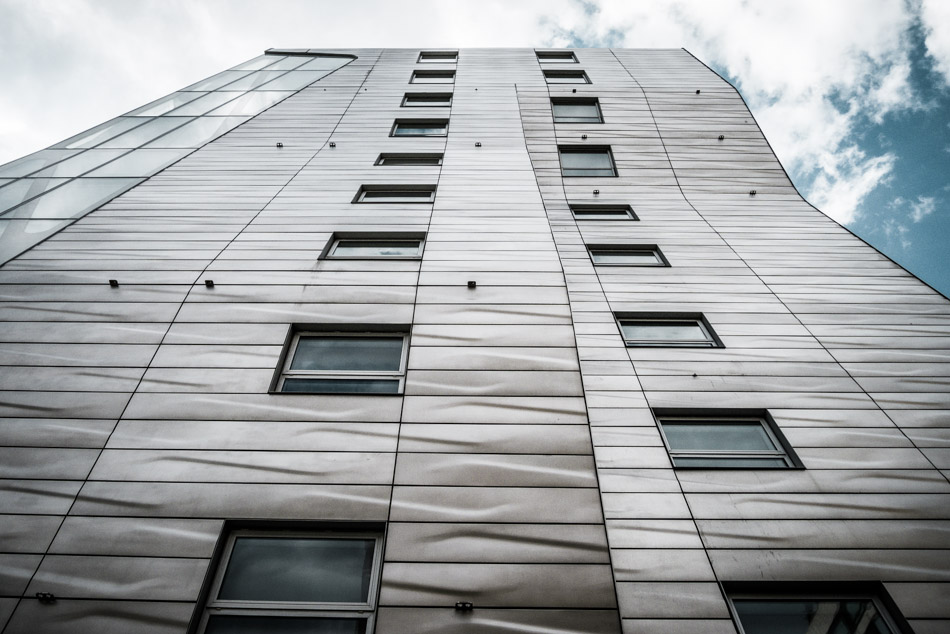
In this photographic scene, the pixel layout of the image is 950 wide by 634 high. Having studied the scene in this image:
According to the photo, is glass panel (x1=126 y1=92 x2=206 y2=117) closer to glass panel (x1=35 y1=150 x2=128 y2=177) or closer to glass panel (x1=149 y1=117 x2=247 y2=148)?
glass panel (x1=149 y1=117 x2=247 y2=148)

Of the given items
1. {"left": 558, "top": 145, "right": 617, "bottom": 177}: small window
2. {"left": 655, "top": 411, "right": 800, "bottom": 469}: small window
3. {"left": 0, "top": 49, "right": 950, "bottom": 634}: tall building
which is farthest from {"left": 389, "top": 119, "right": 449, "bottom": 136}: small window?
{"left": 655, "top": 411, "right": 800, "bottom": 469}: small window

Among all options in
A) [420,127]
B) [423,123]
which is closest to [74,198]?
[420,127]

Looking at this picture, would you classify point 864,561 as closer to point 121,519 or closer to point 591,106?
point 121,519

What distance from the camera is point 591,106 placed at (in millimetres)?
16266

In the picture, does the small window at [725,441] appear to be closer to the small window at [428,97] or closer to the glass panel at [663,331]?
the glass panel at [663,331]

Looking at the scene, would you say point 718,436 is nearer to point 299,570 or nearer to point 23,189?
point 299,570

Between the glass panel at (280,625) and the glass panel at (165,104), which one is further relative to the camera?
the glass panel at (165,104)

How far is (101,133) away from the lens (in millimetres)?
12352

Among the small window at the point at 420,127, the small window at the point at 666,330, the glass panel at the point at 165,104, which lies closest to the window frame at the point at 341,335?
the small window at the point at 666,330

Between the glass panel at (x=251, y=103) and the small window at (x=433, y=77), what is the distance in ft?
15.7

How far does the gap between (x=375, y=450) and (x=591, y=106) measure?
15269mm

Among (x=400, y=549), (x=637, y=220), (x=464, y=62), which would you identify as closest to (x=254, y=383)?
(x=400, y=549)

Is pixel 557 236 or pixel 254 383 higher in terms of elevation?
pixel 557 236

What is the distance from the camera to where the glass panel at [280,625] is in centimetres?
380
